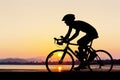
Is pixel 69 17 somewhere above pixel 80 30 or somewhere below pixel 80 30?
above

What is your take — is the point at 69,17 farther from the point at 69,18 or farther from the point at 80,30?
the point at 80,30

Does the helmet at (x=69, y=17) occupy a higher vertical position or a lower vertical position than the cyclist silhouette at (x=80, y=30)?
higher

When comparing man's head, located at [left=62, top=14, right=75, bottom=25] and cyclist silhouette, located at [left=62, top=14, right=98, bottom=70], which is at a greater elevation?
man's head, located at [left=62, top=14, right=75, bottom=25]

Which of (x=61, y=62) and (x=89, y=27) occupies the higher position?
(x=89, y=27)

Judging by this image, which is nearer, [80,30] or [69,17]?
[69,17]

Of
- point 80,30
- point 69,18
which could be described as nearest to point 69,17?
point 69,18

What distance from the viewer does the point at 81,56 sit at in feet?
45.3

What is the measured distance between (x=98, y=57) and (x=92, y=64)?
1.49 ft

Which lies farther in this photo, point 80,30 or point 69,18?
A: point 80,30

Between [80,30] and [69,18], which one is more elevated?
[69,18]

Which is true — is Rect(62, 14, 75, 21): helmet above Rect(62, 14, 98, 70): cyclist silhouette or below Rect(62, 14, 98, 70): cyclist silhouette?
above
